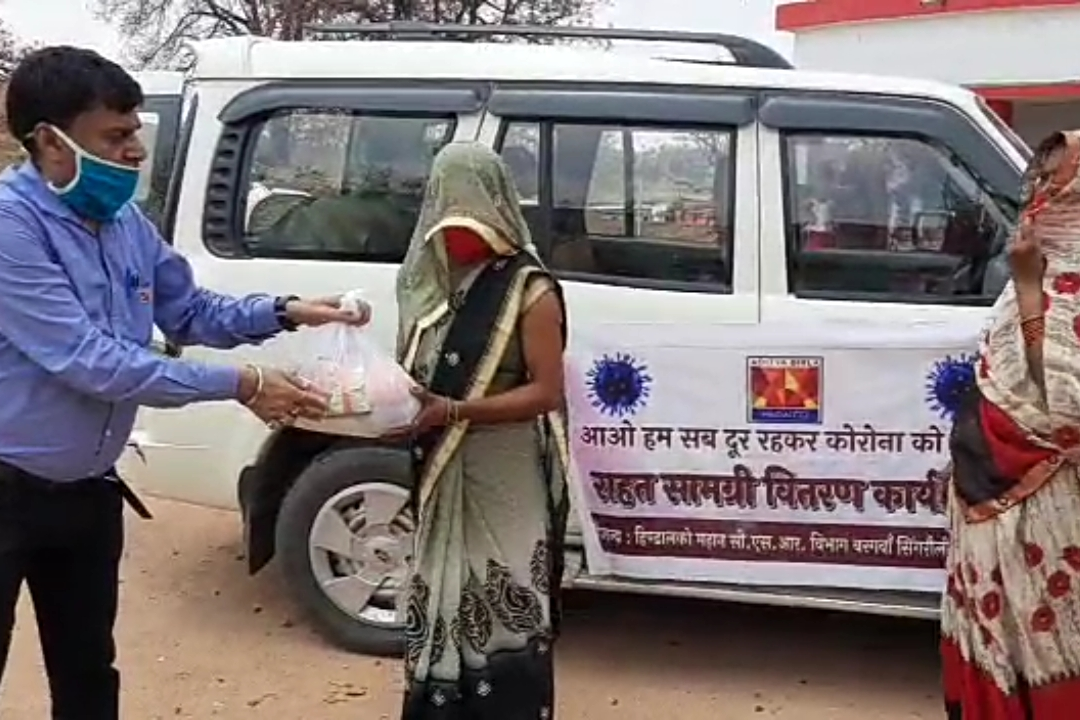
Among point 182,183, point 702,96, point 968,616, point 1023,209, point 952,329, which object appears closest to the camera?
point 1023,209

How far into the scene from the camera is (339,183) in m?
5.32

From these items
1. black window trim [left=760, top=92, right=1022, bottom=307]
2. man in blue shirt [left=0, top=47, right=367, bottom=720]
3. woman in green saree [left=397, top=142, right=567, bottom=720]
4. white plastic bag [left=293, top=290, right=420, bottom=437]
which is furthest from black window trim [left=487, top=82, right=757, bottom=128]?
man in blue shirt [left=0, top=47, right=367, bottom=720]

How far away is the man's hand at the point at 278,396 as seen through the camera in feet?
10.3

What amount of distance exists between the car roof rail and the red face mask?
7.30ft

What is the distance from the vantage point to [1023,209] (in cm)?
330

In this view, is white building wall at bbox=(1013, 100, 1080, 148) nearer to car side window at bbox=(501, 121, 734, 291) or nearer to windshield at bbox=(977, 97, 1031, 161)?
windshield at bbox=(977, 97, 1031, 161)

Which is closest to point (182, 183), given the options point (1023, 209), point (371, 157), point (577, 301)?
point (371, 157)

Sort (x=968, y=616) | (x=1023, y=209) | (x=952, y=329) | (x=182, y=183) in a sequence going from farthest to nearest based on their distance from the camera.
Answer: (x=182, y=183)
(x=952, y=329)
(x=968, y=616)
(x=1023, y=209)

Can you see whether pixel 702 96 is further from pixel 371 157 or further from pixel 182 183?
pixel 182 183

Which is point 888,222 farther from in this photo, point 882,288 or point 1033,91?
point 1033,91

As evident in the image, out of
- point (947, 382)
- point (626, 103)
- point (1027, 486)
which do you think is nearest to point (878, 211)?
point (947, 382)

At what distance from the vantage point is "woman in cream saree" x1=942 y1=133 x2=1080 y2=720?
317cm

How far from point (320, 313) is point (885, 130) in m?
2.27

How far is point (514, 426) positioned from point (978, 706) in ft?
4.24
